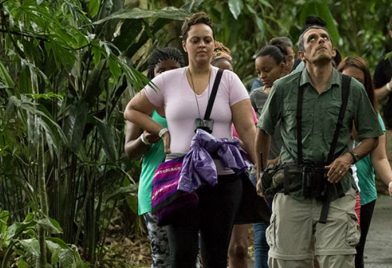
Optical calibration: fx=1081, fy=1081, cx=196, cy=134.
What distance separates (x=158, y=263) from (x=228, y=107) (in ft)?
3.41

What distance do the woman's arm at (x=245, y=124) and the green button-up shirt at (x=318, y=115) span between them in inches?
14.0

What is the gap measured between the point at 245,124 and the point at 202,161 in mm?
477

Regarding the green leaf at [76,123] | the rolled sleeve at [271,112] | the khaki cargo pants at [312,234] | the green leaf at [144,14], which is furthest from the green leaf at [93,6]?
the khaki cargo pants at [312,234]

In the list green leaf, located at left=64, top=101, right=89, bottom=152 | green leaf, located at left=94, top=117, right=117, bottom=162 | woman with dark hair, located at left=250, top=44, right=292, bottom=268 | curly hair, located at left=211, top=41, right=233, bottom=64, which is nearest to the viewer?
woman with dark hair, located at left=250, top=44, right=292, bottom=268

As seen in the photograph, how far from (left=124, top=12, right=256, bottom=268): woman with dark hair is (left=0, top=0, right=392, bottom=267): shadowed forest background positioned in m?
0.30

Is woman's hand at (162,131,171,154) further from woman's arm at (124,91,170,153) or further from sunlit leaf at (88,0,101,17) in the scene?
sunlit leaf at (88,0,101,17)

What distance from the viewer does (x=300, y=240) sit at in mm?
5578

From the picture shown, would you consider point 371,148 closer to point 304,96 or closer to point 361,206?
point 304,96

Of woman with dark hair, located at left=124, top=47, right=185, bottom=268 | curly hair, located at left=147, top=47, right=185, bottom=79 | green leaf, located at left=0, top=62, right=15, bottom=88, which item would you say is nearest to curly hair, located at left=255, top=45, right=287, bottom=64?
curly hair, located at left=147, top=47, right=185, bottom=79

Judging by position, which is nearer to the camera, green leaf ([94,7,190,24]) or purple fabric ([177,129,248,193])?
purple fabric ([177,129,248,193])

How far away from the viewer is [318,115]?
559cm

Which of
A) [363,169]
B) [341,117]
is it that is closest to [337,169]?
[341,117]

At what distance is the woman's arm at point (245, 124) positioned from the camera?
6.15m

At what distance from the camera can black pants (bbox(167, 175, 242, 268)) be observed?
5953 millimetres
